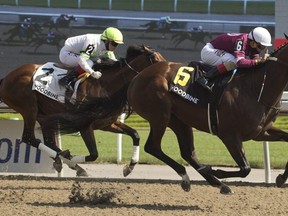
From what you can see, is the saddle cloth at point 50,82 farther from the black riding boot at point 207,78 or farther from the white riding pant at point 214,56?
the black riding boot at point 207,78

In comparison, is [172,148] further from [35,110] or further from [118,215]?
[118,215]

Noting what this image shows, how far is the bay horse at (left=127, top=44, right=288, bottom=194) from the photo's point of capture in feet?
22.7

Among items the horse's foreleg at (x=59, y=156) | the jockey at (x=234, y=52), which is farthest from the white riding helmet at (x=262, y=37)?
the horse's foreleg at (x=59, y=156)

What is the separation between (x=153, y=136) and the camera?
745 centimetres

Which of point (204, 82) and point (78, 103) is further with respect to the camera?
point (78, 103)

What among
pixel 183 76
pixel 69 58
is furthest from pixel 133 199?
pixel 69 58

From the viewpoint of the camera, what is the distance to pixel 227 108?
698 centimetres

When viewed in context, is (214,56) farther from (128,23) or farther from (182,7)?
(182,7)

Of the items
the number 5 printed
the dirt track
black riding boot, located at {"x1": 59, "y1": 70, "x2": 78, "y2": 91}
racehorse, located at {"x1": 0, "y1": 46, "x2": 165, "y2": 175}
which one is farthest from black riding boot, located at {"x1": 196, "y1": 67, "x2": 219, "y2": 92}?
black riding boot, located at {"x1": 59, "y1": 70, "x2": 78, "y2": 91}

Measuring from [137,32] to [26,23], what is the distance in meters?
3.98

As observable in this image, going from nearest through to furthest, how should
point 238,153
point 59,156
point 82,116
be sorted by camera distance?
point 238,153
point 82,116
point 59,156

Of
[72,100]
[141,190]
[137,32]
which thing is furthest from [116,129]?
[137,32]

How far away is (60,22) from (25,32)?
1.30 m

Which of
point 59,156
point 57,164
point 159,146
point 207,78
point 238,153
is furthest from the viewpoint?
point 57,164
